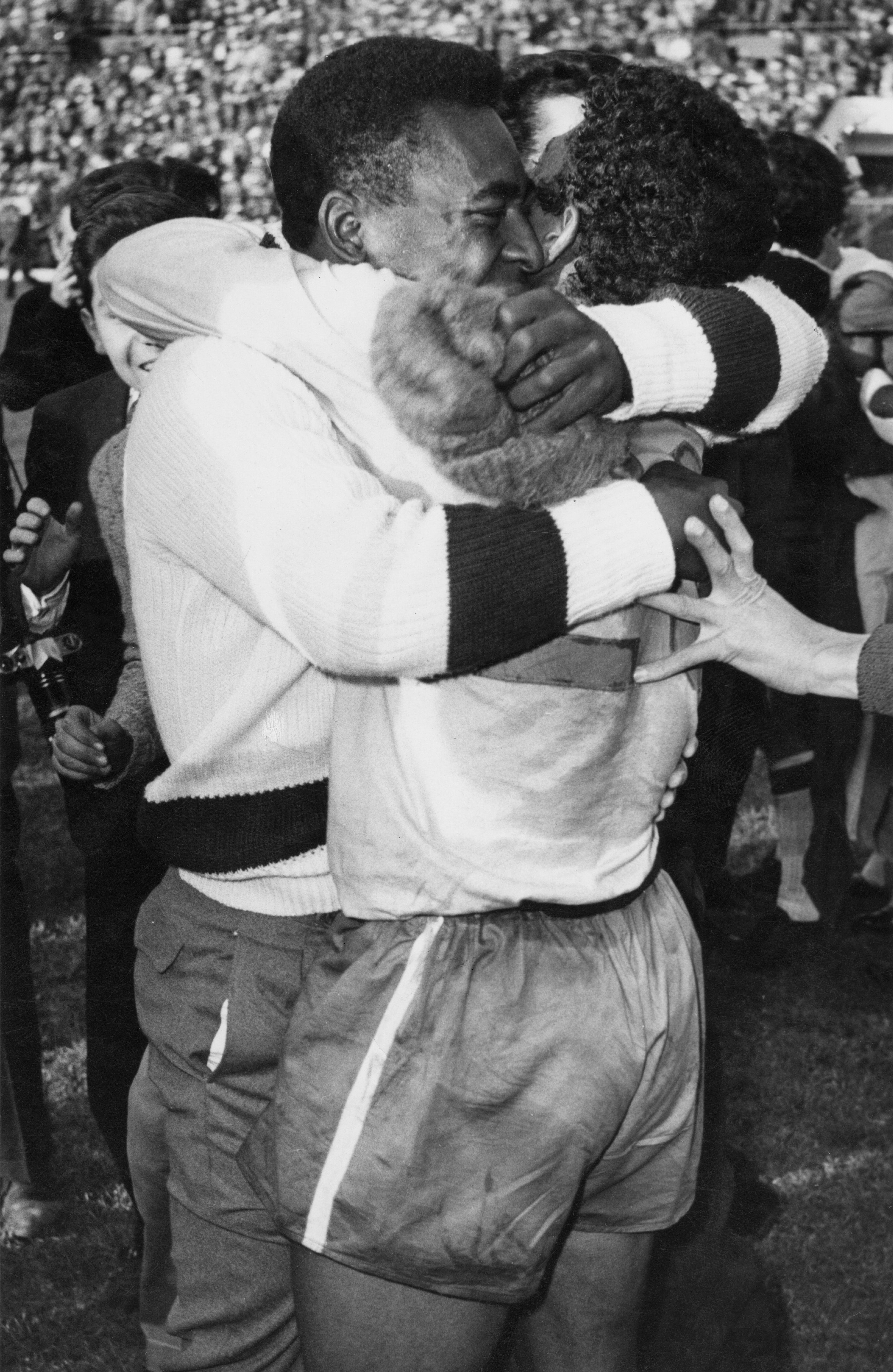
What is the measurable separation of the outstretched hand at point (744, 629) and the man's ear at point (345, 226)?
44 centimetres

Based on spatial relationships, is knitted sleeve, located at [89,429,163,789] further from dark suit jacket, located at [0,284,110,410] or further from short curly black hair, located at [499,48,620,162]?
short curly black hair, located at [499,48,620,162]

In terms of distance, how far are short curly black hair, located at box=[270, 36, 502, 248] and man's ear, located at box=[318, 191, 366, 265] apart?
14mm

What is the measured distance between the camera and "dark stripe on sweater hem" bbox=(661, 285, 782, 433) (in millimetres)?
1508

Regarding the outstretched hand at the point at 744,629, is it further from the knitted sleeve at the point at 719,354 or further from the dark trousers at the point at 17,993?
the dark trousers at the point at 17,993

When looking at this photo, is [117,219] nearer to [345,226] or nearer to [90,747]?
[90,747]

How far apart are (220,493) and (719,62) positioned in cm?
354

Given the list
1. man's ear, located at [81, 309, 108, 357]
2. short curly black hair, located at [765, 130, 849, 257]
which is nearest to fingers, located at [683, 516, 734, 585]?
man's ear, located at [81, 309, 108, 357]

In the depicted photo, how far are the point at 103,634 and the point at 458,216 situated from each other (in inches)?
48.7

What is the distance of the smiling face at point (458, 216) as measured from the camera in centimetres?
149

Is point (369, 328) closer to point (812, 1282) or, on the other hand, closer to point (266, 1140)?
point (266, 1140)

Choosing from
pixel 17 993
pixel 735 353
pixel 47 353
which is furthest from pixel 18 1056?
pixel 735 353

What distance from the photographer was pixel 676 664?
1.44m

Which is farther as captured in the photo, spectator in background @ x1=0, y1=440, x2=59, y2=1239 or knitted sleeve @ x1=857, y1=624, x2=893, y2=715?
spectator in background @ x1=0, y1=440, x2=59, y2=1239

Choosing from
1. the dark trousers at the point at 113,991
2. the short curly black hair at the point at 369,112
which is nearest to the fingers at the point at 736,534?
Answer: the short curly black hair at the point at 369,112
